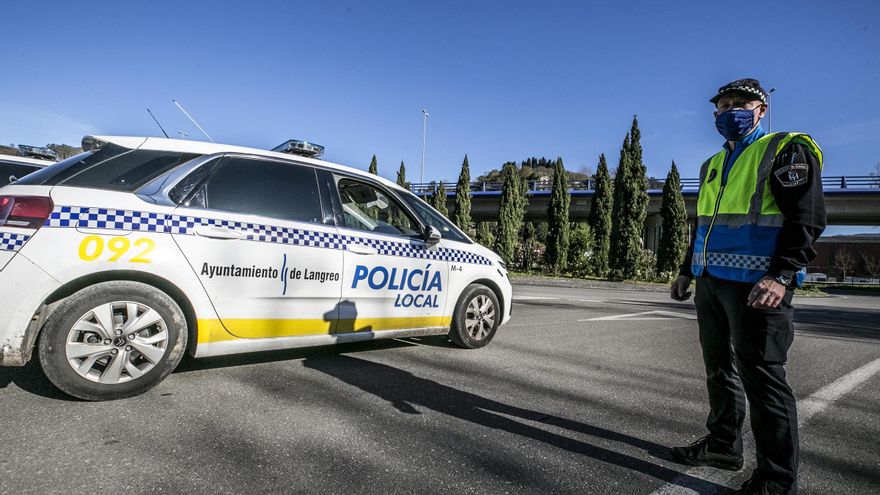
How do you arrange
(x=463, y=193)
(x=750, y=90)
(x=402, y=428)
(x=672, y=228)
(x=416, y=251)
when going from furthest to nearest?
(x=463, y=193), (x=672, y=228), (x=416, y=251), (x=402, y=428), (x=750, y=90)

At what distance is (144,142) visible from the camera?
3.33 m

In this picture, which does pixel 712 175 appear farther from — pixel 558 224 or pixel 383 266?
pixel 558 224

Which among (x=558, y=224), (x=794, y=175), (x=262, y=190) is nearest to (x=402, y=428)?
(x=262, y=190)

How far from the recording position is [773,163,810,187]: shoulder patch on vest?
2.03 metres

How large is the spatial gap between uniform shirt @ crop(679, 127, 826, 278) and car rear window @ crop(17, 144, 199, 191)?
133 inches

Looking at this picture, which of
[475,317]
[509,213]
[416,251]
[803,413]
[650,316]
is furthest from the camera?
[509,213]

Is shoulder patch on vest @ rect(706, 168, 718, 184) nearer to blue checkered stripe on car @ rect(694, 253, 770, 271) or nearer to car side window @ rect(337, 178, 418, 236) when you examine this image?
blue checkered stripe on car @ rect(694, 253, 770, 271)

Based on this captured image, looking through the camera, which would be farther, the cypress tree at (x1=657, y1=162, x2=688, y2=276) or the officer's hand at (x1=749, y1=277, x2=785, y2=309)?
the cypress tree at (x1=657, y1=162, x2=688, y2=276)

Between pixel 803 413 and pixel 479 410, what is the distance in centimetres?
209

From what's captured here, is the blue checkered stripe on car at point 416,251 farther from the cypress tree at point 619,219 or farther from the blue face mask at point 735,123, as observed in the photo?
the cypress tree at point 619,219

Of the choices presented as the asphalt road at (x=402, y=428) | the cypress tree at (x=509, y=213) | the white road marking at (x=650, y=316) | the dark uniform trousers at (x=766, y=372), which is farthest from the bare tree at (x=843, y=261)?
the dark uniform trousers at (x=766, y=372)

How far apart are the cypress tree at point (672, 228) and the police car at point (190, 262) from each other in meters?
24.9

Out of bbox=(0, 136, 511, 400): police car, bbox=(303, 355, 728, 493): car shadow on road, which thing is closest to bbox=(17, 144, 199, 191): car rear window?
bbox=(0, 136, 511, 400): police car

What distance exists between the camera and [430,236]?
4.34 meters
